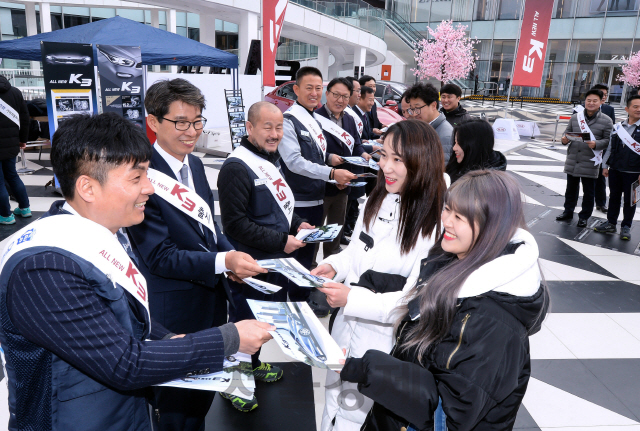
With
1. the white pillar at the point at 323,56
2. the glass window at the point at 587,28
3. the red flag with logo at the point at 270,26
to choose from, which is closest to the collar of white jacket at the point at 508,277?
the red flag with logo at the point at 270,26

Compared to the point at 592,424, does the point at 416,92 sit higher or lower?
higher

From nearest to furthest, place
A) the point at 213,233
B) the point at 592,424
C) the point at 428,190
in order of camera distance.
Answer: the point at 428,190 → the point at 213,233 → the point at 592,424

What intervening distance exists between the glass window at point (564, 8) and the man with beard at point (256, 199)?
2740 centimetres

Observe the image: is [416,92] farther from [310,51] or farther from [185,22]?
[185,22]

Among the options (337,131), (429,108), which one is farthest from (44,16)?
(429,108)

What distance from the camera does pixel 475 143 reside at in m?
2.72

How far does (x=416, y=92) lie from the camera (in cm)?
389

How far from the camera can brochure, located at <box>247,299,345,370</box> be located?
1180 mm

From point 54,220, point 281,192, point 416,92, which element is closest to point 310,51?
point 416,92

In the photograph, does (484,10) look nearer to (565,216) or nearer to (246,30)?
(246,30)

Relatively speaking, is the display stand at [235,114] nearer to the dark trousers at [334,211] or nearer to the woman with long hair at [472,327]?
the dark trousers at [334,211]

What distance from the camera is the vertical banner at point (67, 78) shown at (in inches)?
210

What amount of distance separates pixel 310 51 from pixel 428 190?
2060 cm

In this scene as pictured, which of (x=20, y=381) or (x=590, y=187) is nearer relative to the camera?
(x=20, y=381)
